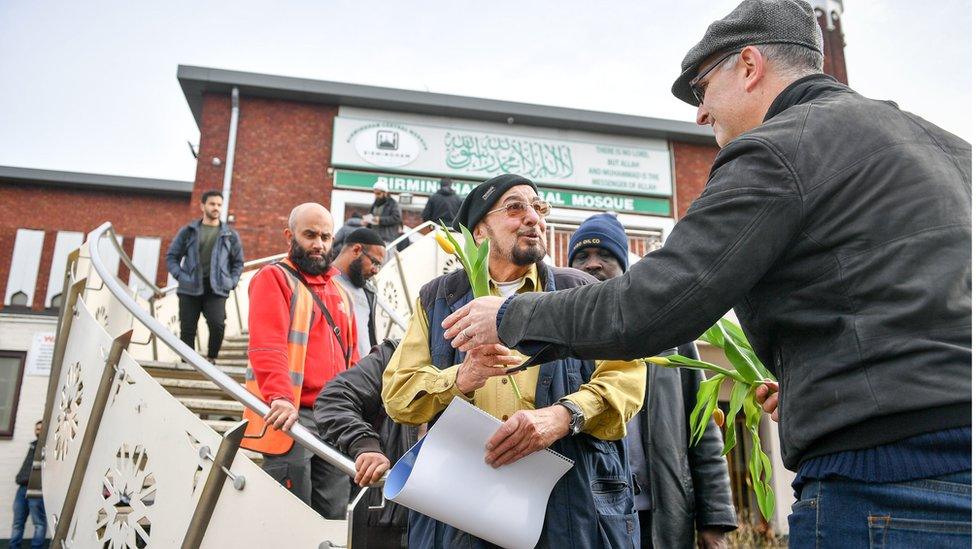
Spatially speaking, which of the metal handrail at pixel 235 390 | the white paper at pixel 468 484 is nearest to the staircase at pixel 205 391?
the metal handrail at pixel 235 390

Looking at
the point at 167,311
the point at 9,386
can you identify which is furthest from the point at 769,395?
the point at 9,386

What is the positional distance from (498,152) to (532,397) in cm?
1605

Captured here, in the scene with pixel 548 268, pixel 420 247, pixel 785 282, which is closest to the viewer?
pixel 785 282

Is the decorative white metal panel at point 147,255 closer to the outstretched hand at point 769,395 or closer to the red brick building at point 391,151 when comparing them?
the red brick building at point 391,151

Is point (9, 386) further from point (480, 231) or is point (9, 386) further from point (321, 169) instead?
point (480, 231)

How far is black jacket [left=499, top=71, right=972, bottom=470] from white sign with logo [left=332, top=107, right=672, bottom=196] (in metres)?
15.9

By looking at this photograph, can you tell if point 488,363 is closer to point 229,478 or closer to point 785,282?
point 785,282

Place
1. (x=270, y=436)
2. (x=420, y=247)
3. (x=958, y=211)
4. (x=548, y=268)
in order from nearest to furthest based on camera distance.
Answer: (x=958, y=211) < (x=548, y=268) < (x=270, y=436) < (x=420, y=247)

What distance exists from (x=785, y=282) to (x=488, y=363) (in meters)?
0.80

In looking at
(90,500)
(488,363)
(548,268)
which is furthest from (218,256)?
(488,363)

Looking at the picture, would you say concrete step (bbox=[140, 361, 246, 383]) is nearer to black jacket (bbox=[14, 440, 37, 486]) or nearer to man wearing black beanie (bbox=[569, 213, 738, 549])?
man wearing black beanie (bbox=[569, 213, 738, 549])

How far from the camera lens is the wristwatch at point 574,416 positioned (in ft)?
6.72

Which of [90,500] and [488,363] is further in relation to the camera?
[90,500]

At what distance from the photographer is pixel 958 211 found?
1.35 meters
